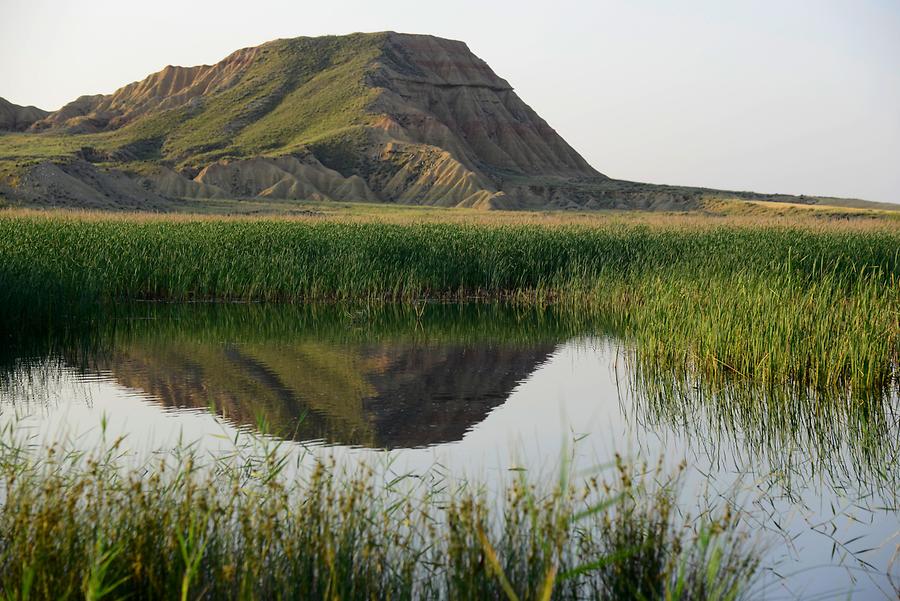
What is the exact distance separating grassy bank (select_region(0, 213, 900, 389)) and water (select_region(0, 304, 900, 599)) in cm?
90

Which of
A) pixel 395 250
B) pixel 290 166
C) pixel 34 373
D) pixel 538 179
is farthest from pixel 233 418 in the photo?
pixel 538 179

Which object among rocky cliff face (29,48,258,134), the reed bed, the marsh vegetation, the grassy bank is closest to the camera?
the reed bed

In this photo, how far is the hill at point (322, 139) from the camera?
89938 millimetres

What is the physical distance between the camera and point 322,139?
106 m

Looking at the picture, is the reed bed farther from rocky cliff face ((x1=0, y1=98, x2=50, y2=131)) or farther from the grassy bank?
rocky cliff face ((x1=0, y1=98, x2=50, y2=131))

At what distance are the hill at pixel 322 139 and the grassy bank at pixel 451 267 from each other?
133 ft

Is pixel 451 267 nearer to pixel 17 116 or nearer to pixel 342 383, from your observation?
pixel 342 383

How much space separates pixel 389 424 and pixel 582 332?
25.0ft

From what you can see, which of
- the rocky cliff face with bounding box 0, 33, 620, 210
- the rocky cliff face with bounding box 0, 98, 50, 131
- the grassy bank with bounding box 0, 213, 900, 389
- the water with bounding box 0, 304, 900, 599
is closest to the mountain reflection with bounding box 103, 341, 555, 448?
the water with bounding box 0, 304, 900, 599

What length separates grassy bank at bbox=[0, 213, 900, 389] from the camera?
14.4 metres

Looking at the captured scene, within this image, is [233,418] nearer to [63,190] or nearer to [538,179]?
[63,190]

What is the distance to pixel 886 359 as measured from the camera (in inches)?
417

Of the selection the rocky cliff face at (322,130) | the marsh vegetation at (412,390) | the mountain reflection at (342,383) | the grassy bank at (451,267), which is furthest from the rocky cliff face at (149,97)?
the mountain reflection at (342,383)

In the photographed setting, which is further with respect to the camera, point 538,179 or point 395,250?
point 538,179
